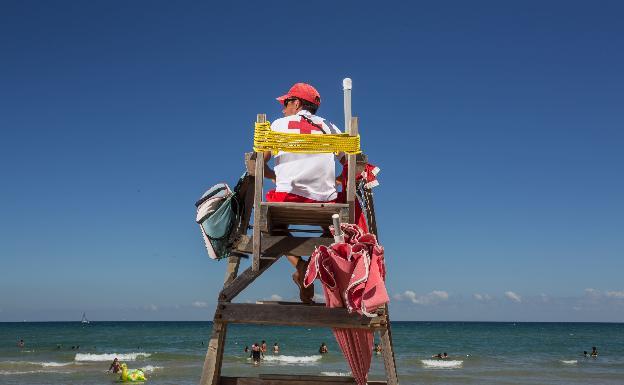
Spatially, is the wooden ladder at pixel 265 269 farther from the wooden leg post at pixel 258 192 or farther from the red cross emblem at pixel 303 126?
the red cross emblem at pixel 303 126

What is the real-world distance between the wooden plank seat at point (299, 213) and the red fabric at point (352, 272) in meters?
0.15

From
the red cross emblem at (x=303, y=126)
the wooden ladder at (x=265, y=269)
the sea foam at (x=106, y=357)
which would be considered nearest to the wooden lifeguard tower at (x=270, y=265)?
the wooden ladder at (x=265, y=269)

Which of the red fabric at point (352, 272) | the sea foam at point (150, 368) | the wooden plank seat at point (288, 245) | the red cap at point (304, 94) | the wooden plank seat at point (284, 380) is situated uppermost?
the red cap at point (304, 94)

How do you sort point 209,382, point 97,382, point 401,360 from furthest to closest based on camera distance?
point 401,360
point 97,382
point 209,382

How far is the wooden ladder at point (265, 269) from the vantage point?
4.60m

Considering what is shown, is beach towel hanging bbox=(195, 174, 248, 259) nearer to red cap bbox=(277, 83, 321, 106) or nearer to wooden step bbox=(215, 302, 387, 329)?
wooden step bbox=(215, 302, 387, 329)

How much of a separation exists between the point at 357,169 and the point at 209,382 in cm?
191

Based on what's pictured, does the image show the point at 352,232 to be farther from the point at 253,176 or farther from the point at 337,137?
the point at 253,176

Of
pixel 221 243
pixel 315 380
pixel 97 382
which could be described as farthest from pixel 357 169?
pixel 97 382

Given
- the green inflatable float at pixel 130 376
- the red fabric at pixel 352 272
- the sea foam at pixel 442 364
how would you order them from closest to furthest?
the red fabric at pixel 352 272, the green inflatable float at pixel 130 376, the sea foam at pixel 442 364

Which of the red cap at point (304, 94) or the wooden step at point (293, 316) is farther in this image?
the red cap at point (304, 94)

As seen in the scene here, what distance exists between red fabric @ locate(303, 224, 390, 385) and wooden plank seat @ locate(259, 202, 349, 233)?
148mm

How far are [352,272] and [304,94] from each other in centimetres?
156

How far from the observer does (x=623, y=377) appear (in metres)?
35.7
